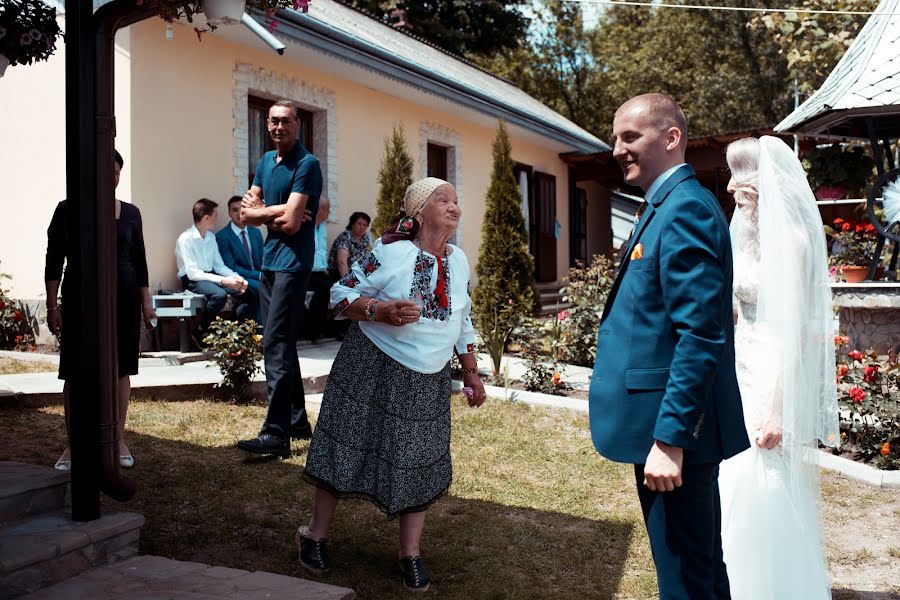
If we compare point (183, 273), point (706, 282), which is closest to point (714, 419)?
point (706, 282)

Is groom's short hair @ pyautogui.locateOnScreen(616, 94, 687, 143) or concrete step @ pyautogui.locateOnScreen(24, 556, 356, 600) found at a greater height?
groom's short hair @ pyautogui.locateOnScreen(616, 94, 687, 143)

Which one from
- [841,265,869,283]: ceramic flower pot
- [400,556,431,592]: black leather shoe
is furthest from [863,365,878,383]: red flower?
[400,556,431,592]: black leather shoe

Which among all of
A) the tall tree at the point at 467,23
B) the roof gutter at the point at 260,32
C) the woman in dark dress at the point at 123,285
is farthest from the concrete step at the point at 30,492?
the tall tree at the point at 467,23

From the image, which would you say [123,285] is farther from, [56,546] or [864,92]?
[864,92]

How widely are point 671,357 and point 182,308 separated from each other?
667 cm

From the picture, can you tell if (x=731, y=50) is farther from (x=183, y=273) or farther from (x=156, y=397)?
(x=156, y=397)

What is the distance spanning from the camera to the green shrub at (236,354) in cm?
650

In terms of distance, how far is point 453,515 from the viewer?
457 cm

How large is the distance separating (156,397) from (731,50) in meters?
29.7

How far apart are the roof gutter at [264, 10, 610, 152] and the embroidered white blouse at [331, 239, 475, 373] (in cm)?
599

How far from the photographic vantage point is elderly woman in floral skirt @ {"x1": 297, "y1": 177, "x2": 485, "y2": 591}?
3.54m

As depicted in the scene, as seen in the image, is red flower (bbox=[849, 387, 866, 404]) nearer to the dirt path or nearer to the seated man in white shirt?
the dirt path

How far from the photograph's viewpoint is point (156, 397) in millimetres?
6484

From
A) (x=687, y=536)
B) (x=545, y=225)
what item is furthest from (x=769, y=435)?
(x=545, y=225)
